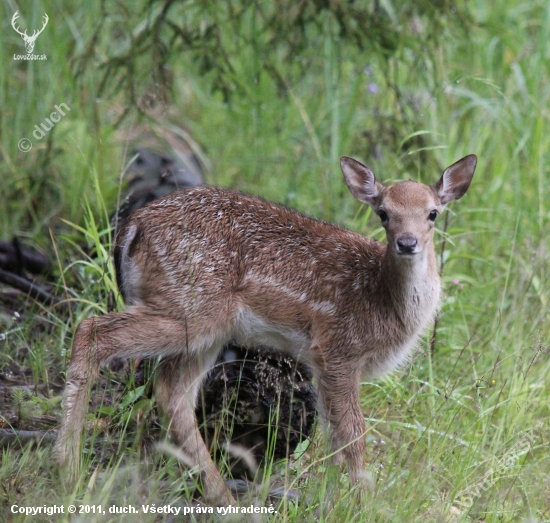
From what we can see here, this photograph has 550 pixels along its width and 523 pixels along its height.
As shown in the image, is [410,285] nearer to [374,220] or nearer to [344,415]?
[344,415]

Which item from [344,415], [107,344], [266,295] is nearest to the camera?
[107,344]

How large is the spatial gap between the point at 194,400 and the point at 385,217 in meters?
1.41

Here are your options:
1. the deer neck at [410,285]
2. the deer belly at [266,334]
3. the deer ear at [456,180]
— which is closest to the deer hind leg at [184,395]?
the deer belly at [266,334]

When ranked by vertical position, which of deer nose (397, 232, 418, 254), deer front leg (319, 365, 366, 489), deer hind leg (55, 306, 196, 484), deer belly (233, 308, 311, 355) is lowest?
deer front leg (319, 365, 366, 489)

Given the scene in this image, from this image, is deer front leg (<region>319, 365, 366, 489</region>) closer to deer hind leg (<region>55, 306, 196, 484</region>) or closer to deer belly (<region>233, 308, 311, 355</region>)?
deer belly (<region>233, 308, 311, 355</region>)

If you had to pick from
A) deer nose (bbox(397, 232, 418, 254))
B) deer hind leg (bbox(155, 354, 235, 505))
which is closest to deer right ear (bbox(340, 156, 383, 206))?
deer nose (bbox(397, 232, 418, 254))

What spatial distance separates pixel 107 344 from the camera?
4.52 meters

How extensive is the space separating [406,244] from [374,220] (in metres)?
2.64

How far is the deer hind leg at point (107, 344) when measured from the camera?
4.45m

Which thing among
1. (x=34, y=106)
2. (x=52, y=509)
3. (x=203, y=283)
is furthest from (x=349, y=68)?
(x=52, y=509)

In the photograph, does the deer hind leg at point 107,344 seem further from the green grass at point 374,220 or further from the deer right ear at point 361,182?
the deer right ear at point 361,182

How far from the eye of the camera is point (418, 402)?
538 cm

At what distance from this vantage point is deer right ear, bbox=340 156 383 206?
5035mm

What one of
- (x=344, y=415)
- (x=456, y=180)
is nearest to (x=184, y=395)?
(x=344, y=415)
